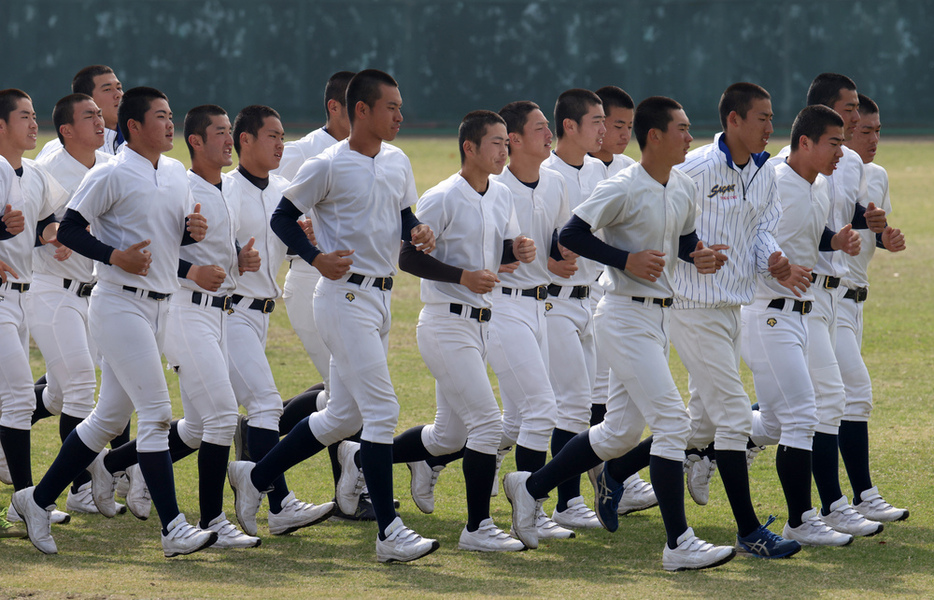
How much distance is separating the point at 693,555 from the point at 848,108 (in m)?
3.00

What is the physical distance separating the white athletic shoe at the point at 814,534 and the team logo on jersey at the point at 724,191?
1.62 metres

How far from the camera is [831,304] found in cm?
639

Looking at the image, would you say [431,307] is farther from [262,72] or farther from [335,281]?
[262,72]

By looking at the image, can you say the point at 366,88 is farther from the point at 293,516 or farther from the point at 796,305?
the point at 796,305

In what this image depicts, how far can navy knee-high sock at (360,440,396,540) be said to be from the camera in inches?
222

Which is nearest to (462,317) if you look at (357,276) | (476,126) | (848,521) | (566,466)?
(357,276)

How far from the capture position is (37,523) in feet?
19.2

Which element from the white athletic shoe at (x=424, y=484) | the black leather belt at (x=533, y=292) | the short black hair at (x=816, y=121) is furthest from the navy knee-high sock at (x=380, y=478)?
the short black hair at (x=816, y=121)

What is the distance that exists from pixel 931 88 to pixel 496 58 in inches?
474

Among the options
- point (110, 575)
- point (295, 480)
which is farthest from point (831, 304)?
point (110, 575)

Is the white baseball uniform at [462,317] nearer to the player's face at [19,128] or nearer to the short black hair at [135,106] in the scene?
the short black hair at [135,106]

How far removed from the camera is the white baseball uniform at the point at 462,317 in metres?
5.88

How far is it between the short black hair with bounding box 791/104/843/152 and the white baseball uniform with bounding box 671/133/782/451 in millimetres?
377

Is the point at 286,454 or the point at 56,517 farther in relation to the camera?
the point at 56,517
